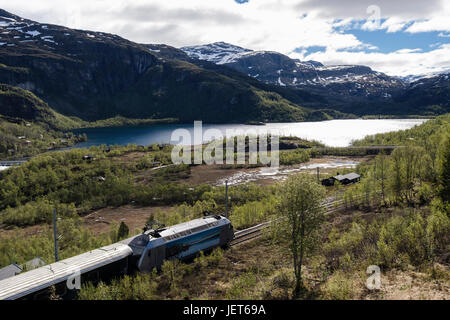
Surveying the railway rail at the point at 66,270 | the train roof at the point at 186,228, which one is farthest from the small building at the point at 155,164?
the railway rail at the point at 66,270

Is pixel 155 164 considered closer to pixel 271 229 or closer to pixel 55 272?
pixel 55 272

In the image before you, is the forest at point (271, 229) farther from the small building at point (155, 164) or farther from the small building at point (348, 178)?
the small building at point (155, 164)

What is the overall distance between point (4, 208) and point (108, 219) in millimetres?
31185

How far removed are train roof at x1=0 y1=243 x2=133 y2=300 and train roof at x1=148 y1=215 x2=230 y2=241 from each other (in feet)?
10.2

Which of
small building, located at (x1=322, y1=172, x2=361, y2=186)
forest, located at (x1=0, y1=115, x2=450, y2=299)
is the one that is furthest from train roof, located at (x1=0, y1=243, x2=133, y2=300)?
small building, located at (x1=322, y1=172, x2=361, y2=186)

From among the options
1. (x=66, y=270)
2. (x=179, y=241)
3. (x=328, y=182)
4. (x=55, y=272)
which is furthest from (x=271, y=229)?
(x=328, y=182)

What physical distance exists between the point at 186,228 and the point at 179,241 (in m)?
1.61

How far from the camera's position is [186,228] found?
28.0 meters

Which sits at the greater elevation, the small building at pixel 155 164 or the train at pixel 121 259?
the train at pixel 121 259

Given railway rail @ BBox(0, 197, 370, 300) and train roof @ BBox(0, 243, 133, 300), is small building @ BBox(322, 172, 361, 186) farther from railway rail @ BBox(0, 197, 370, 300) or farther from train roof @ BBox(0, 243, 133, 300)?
train roof @ BBox(0, 243, 133, 300)

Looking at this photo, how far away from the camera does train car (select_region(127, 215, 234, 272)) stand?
80.7 ft

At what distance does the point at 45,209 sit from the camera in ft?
191

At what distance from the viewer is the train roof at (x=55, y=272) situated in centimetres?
1828
